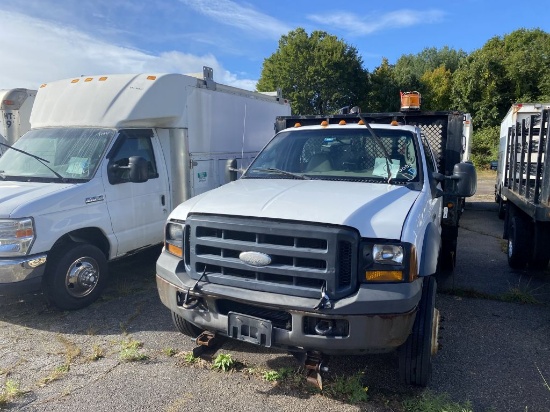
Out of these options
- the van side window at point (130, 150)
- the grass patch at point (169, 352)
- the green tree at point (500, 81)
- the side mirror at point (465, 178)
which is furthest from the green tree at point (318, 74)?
the grass patch at point (169, 352)

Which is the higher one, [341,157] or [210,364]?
[341,157]

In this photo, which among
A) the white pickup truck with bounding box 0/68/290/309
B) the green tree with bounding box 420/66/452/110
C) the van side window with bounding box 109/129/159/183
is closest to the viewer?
the white pickup truck with bounding box 0/68/290/309

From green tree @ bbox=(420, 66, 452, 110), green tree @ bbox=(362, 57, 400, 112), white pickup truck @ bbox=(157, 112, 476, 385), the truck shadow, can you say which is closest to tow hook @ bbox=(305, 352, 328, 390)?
white pickup truck @ bbox=(157, 112, 476, 385)

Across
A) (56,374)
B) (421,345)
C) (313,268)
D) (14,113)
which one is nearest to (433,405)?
(421,345)

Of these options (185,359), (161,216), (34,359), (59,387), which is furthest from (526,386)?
(161,216)

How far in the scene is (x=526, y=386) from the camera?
3434 millimetres

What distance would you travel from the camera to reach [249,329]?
3.02 m

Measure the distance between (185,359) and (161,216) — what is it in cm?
276

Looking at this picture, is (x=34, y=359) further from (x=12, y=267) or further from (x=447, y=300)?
(x=447, y=300)

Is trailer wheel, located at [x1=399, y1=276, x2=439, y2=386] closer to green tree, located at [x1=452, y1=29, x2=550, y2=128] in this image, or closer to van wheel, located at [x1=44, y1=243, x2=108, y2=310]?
van wheel, located at [x1=44, y1=243, x2=108, y2=310]

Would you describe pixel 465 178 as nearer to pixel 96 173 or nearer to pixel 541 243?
pixel 541 243

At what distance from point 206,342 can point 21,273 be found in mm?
2369

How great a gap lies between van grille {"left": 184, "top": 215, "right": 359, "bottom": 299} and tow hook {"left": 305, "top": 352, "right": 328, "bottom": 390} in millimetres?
450

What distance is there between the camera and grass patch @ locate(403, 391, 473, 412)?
3.08m
